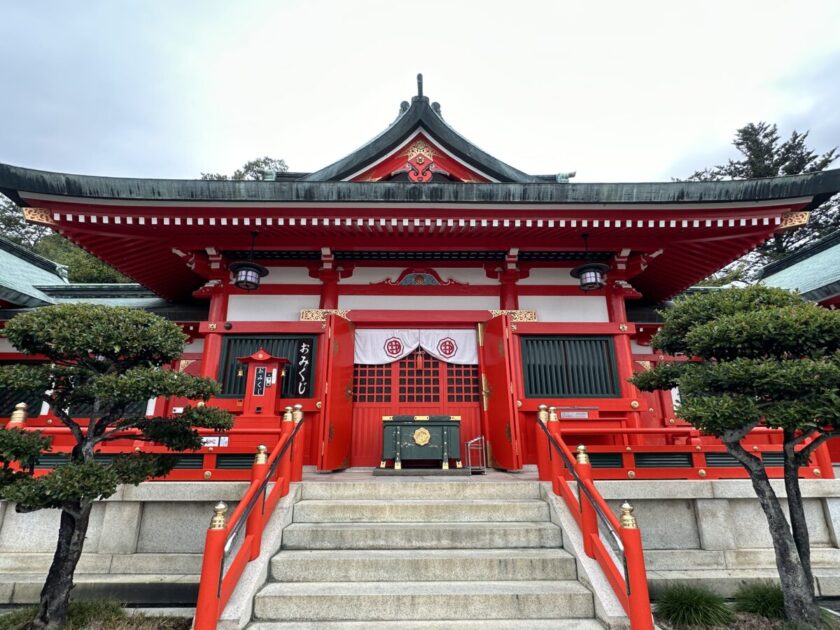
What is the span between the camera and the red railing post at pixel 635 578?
346 cm

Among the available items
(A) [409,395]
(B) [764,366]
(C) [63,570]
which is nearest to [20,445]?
(C) [63,570]

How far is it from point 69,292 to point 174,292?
3393 mm

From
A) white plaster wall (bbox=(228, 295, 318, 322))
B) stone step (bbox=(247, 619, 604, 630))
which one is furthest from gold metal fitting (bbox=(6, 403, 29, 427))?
white plaster wall (bbox=(228, 295, 318, 322))

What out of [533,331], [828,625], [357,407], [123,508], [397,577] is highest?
[533,331]

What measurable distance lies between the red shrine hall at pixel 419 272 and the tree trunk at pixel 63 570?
2430mm

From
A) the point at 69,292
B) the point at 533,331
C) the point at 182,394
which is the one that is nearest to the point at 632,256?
the point at 533,331

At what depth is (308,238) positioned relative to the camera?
7855mm

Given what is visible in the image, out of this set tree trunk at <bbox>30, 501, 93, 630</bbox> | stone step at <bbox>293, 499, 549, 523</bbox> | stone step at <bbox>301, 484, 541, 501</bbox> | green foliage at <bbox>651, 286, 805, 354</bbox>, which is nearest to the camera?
tree trunk at <bbox>30, 501, 93, 630</bbox>

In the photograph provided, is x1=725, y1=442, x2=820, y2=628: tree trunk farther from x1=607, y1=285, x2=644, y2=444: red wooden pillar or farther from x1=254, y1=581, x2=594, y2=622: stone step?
x1=607, y1=285, x2=644, y2=444: red wooden pillar

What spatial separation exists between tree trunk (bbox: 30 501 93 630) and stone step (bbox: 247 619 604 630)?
1.92 metres

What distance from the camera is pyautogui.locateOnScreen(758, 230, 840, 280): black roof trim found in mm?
12448

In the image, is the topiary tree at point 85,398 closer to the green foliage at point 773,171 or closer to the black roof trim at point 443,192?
the black roof trim at point 443,192

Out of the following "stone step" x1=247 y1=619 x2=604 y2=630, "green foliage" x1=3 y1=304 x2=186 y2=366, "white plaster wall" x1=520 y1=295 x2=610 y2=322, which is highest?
"white plaster wall" x1=520 y1=295 x2=610 y2=322

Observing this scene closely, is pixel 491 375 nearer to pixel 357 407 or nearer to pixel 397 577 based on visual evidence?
pixel 357 407
